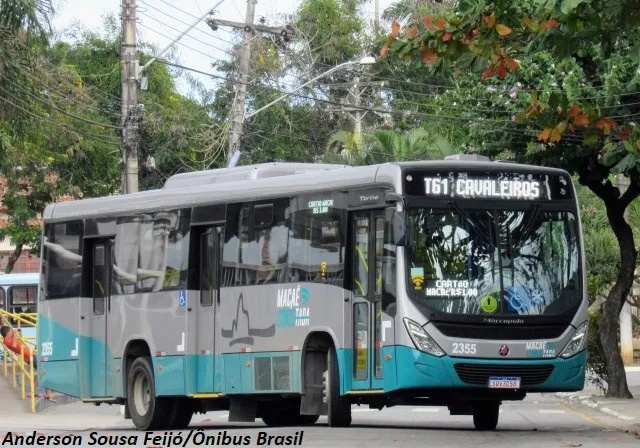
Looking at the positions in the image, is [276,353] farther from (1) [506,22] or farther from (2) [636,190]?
(2) [636,190]

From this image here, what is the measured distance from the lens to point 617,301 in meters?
25.8

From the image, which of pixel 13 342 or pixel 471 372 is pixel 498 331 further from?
pixel 13 342

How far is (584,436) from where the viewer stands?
1686 centimetres

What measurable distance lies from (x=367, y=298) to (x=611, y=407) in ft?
27.6

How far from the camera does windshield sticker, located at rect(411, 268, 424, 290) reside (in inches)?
640

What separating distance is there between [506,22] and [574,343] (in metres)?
4.29

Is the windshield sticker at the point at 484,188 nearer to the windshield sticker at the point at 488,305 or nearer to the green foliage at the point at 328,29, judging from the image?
the windshield sticker at the point at 488,305

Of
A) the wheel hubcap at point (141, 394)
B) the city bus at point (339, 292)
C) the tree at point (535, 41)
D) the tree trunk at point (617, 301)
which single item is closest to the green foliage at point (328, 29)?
the tree trunk at point (617, 301)

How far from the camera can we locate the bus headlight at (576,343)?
1691cm

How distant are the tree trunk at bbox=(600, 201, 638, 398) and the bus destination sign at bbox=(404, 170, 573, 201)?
788 cm

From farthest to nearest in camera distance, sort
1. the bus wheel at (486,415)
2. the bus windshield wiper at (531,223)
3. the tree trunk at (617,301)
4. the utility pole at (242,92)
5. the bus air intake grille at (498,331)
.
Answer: the utility pole at (242,92)
the tree trunk at (617,301)
the bus wheel at (486,415)
the bus windshield wiper at (531,223)
the bus air intake grille at (498,331)

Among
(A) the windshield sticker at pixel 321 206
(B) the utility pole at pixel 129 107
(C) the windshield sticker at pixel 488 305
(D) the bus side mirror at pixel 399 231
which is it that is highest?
(B) the utility pole at pixel 129 107

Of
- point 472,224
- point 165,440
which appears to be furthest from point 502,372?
point 165,440

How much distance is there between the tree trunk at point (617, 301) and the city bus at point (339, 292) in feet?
24.8
